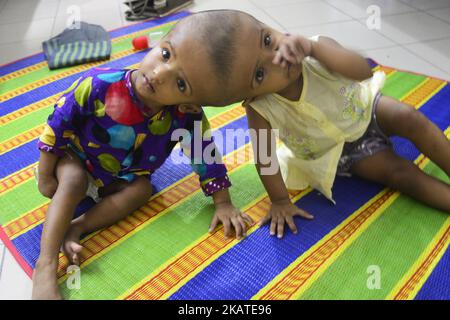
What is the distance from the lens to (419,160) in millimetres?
898

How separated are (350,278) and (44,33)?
1598mm

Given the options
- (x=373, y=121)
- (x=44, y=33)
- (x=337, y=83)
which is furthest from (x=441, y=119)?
(x=44, y=33)

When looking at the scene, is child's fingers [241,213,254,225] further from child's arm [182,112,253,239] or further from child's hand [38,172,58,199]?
child's hand [38,172,58,199]

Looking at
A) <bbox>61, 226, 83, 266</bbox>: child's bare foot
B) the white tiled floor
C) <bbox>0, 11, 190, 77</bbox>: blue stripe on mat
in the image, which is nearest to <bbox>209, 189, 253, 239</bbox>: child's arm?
<bbox>61, 226, 83, 266</bbox>: child's bare foot

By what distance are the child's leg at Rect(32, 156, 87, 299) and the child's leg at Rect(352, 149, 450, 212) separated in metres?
0.54

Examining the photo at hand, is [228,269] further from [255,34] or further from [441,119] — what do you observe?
[441,119]

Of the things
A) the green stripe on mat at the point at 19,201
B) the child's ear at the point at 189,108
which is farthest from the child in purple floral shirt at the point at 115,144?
the green stripe on mat at the point at 19,201

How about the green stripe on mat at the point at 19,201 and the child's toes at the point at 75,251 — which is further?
the green stripe on mat at the point at 19,201

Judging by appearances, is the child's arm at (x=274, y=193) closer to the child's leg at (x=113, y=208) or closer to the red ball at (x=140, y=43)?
the child's leg at (x=113, y=208)

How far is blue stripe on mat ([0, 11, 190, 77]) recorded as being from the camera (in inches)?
56.5

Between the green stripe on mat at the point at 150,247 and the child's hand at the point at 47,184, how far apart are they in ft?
0.51

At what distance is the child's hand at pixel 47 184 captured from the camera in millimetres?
769

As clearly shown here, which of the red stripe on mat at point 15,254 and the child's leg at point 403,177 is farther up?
A: the child's leg at point 403,177

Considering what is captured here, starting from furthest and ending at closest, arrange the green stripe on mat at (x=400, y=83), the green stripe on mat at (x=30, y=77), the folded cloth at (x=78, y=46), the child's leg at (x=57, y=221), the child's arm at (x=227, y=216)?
1. the folded cloth at (x=78, y=46)
2. the green stripe on mat at (x=30, y=77)
3. the green stripe on mat at (x=400, y=83)
4. the child's arm at (x=227, y=216)
5. the child's leg at (x=57, y=221)
